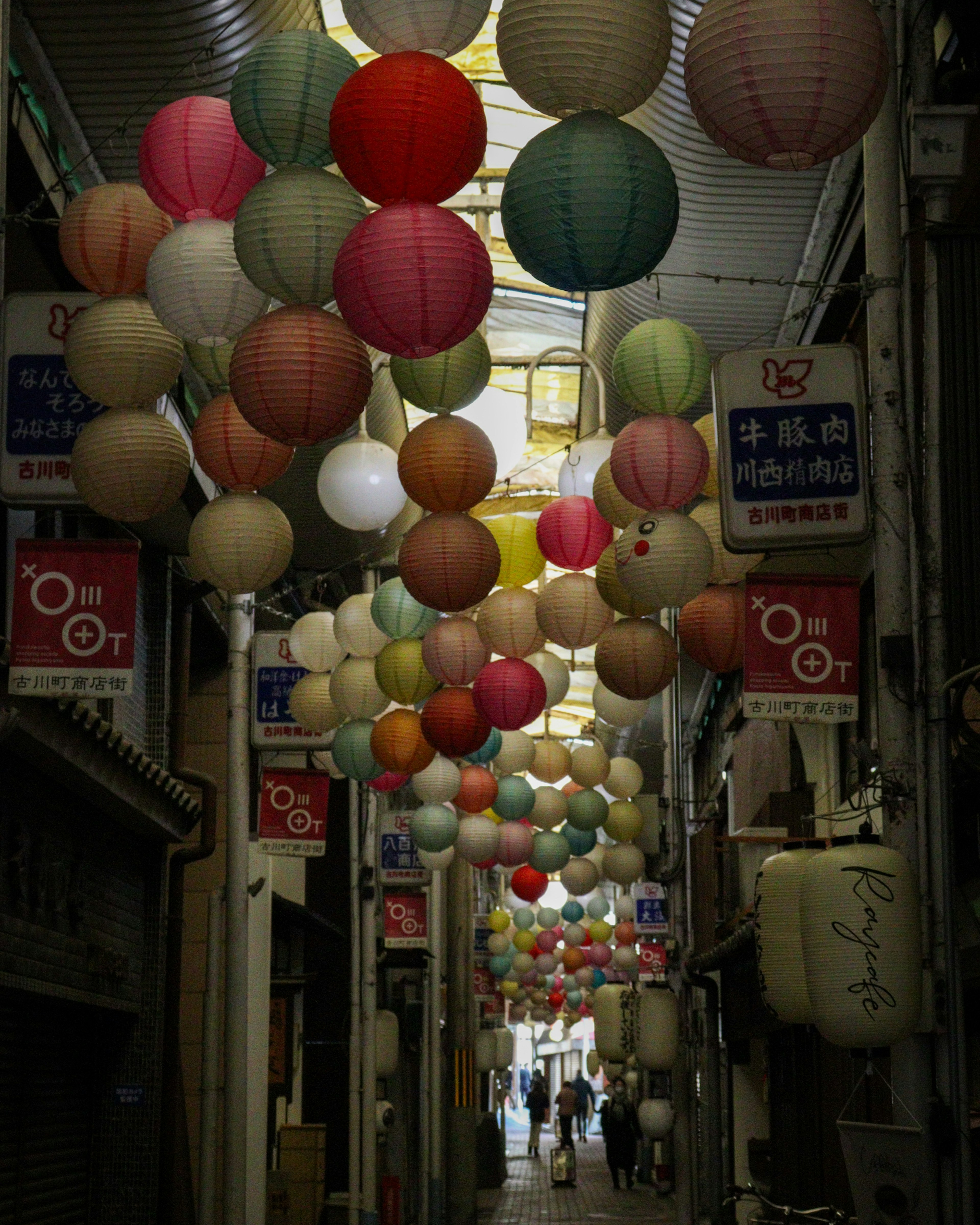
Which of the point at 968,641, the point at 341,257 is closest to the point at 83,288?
the point at 341,257

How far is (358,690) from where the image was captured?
9828 millimetres

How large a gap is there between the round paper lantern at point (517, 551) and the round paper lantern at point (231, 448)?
2582mm

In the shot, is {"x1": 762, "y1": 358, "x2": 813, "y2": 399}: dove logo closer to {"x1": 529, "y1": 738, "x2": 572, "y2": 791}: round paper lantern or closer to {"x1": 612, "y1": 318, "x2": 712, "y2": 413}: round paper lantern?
{"x1": 612, "y1": 318, "x2": 712, "y2": 413}: round paper lantern

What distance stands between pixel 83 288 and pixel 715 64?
5.50m

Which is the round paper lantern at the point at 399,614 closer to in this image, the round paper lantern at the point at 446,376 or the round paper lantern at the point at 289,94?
the round paper lantern at the point at 446,376

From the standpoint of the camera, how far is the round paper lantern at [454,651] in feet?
27.9

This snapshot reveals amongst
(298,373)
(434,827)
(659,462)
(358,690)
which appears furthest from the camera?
(434,827)

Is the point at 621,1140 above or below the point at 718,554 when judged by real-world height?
below

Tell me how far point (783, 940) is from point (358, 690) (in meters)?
3.76

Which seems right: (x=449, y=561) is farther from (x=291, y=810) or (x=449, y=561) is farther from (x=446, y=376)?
(x=291, y=810)

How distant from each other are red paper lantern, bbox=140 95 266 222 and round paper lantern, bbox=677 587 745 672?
3221 mm

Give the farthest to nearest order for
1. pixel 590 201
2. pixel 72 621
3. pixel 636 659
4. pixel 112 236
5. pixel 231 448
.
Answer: pixel 636 659, pixel 231 448, pixel 72 621, pixel 112 236, pixel 590 201

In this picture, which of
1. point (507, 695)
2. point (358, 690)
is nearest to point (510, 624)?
point (507, 695)

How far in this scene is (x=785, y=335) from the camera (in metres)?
10.2
